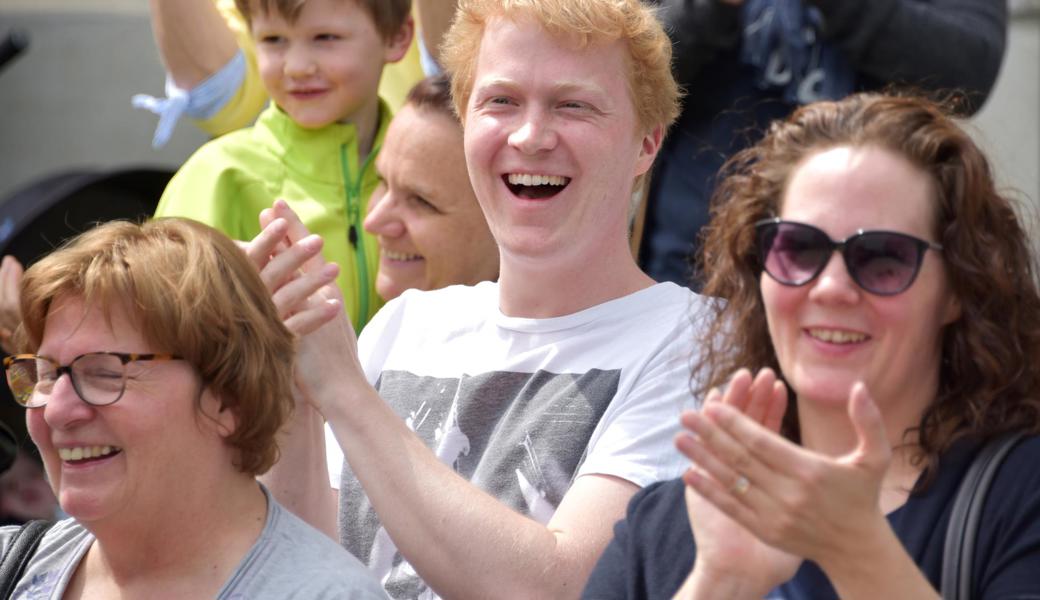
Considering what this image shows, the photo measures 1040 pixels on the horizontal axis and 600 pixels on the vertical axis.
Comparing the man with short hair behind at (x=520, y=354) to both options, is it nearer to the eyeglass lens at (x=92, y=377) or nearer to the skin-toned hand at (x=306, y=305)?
the skin-toned hand at (x=306, y=305)

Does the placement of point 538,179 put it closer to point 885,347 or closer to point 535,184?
point 535,184

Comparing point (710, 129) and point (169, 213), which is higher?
point (710, 129)

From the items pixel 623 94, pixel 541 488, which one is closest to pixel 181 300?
pixel 541 488

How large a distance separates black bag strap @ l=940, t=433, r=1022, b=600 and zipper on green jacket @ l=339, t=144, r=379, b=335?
6.29 ft

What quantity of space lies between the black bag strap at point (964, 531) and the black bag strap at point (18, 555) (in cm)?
143

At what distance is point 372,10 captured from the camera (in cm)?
374

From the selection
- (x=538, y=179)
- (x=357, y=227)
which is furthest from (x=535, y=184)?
(x=357, y=227)

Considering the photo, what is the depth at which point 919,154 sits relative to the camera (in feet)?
7.18

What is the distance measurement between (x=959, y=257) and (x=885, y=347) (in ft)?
0.53

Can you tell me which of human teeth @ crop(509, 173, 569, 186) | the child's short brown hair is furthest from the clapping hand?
the child's short brown hair

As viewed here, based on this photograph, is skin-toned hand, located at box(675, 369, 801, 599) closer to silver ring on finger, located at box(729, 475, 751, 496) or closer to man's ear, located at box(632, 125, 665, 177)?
silver ring on finger, located at box(729, 475, 751, 496)

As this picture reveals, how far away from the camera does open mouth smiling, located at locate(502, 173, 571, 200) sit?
2.95m

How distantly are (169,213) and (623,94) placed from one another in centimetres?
124

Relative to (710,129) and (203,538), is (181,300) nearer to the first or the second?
(203,538)
